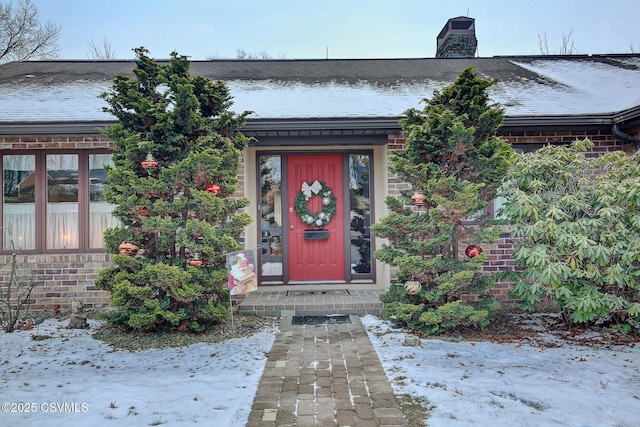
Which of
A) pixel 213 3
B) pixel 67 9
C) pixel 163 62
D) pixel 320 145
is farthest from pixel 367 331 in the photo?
pixel 67 9

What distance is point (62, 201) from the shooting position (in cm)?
589

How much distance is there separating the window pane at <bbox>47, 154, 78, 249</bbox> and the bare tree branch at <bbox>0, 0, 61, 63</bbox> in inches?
510

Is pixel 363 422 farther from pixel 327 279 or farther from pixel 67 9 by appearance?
pixel 67 9

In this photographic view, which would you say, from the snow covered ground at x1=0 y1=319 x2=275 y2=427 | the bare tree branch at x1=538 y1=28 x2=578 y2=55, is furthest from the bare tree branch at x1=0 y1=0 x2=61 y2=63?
the bare tree branch at x1=538 y1=28 x2=578 y2=55

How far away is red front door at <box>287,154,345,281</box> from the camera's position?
6.75m

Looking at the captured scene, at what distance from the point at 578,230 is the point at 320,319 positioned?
10.0 ft

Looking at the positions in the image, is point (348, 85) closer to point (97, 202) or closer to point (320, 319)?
point (320, 319)

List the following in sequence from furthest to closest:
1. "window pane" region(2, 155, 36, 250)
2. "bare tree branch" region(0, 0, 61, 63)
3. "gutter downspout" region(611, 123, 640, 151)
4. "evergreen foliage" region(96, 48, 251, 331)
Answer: "bare tree branch" region(0, 0, 61, 63) < "window pane" region(2, 155, 36, 250) < "gutter downspout" region(611, 123, 640, 151) < "evergreen foliage" region(96, 48, 251, 331)

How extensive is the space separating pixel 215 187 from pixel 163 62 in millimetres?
5305

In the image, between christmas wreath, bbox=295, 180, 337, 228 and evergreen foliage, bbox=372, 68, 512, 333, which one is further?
christmas wreath, bbox=295, 180, 337, 228

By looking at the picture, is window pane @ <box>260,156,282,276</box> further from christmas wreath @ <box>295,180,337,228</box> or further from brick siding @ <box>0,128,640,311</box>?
brick siding @ <box>0,128,640,311</box>

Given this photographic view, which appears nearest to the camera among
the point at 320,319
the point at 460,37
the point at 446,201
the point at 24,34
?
the point at 446,201

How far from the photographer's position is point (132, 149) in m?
4.41

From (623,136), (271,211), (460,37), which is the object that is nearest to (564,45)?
(460,37)
